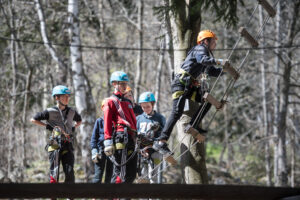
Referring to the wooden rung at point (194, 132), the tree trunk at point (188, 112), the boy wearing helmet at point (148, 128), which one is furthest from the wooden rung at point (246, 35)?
the boy wearing helmet at point (148, 128)

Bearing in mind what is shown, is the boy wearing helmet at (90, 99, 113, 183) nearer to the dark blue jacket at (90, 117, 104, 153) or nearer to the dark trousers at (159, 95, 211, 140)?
the dark blue jacket at (90, 117, 104, 153)

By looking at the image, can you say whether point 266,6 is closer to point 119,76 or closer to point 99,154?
point 119,76

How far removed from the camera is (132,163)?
608cm

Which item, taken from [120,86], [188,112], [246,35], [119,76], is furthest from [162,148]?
[246,35]

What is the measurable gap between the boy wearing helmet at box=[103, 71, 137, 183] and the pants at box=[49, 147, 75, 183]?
27.4 inches

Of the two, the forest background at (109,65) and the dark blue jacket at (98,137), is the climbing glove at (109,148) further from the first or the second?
the forest background at (109,65)

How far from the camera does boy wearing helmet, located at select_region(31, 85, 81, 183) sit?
245 inches

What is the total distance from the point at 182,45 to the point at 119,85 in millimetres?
1263

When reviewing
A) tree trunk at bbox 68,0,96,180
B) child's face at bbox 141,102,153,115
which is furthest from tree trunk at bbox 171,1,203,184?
tree trunk at bbox 68,0,96,180

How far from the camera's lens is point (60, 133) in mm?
6254

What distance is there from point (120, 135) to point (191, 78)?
4.31 ft

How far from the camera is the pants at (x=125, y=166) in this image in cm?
600

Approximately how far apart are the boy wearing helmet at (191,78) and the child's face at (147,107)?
775 mm

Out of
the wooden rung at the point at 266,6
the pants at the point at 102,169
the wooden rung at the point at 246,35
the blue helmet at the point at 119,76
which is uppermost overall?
the wooden rung at the point at 266,6
